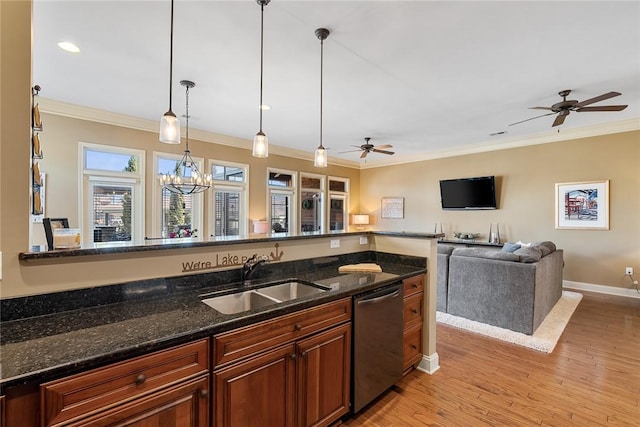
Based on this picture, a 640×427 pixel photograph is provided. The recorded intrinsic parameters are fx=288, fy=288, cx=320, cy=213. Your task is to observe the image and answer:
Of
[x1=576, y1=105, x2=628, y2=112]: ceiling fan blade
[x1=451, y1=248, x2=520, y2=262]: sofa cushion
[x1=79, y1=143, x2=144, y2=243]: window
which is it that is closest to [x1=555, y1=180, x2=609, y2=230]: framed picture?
[x1=576, y1=105, x2=628, y2=112]: ceiling fan blade

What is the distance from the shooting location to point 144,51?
9.48 ft

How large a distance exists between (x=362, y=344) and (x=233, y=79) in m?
3.23

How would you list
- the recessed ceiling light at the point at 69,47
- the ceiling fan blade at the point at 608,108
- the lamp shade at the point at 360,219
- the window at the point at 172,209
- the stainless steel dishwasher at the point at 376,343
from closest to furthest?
the stainless steel dishwasher at the point at 376,343
the recessed ceiling light at the point at 69,47
the ceiling fan blade at the point at 608,108
the window at the point at 172,209
the lamp shade at the point at 360,219

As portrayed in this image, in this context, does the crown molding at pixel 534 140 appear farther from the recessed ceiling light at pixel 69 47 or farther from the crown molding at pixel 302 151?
the recessed ceiling light at pixel 69 47

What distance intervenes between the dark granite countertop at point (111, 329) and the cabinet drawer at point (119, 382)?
0.03 metres

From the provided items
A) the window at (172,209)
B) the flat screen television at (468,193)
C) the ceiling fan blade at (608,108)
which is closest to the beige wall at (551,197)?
the flat screen television at (468,193)

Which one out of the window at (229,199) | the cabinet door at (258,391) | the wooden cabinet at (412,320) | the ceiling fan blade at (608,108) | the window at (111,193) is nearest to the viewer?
the cabinet door at (258,391)

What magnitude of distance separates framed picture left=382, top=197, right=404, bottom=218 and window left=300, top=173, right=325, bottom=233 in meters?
1.83

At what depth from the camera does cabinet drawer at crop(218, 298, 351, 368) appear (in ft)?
4.42

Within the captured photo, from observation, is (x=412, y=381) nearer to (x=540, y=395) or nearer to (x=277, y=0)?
(x=540, y=395)

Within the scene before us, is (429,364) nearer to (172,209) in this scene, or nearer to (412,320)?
(412,320)

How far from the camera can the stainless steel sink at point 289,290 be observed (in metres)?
2.06

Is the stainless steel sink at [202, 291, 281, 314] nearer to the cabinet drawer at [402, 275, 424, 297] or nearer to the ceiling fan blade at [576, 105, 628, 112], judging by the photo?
the cabinet drawer at [402, 275, 424, 297]

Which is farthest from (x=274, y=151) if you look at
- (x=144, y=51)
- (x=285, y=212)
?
(x=144, y=51)
